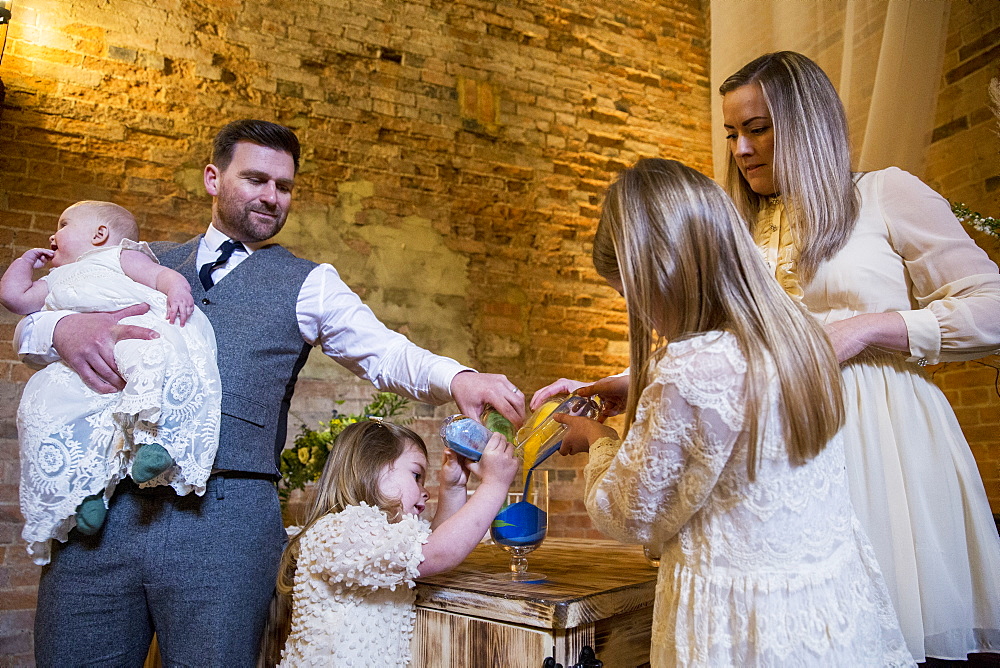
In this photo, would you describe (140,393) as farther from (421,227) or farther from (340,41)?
(340,41)

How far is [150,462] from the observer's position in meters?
1.29

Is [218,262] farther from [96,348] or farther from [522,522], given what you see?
[522,522]

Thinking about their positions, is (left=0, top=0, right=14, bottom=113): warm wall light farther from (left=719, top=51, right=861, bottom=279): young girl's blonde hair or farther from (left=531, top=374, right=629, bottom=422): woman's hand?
(left=719, top=51, right=861, bottom=279): young girl's blonde hair

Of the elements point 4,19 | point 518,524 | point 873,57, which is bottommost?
point 518,524

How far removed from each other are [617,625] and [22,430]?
1.10m

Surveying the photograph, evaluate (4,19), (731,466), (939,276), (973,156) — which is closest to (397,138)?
(4,19)

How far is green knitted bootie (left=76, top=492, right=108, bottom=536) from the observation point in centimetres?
133

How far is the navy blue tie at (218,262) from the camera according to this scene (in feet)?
5.50

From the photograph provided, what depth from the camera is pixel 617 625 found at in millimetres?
1277

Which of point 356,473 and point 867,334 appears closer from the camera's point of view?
point 867,334

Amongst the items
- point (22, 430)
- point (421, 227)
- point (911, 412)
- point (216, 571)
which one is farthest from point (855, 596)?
point (421, 227)

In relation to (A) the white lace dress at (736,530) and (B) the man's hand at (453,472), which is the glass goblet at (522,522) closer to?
(B) the man's hand at (453,472)

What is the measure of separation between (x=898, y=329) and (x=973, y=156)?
2205 millimetres

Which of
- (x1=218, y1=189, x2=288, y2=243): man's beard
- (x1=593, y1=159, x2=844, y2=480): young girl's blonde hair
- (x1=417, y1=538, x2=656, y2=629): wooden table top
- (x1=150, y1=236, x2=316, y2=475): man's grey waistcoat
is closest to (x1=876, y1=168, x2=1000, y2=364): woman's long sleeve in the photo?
(x1=593, y1=159, x2=844, y2=480): young girl's blonde hair
